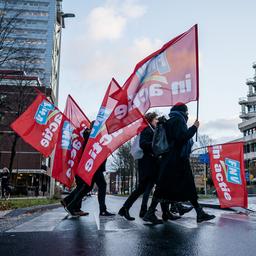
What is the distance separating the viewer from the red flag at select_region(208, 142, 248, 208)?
10.0 meters

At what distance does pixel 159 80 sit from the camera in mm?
7207

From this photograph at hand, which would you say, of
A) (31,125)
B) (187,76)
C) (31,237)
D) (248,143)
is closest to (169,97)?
(187,76)

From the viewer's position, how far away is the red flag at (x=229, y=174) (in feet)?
33.0

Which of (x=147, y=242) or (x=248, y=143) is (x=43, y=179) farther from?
(x=147, y=242)

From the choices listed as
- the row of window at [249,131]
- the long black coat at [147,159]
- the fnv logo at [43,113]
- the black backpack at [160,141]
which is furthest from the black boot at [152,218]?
the row of window at [249,131]

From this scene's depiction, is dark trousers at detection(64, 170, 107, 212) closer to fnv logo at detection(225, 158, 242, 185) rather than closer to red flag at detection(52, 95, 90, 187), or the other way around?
red flag at detection(52, 95, 90, 187)

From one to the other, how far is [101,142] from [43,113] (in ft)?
11.7

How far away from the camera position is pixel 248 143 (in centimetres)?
7969

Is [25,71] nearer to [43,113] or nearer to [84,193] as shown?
[43,113]

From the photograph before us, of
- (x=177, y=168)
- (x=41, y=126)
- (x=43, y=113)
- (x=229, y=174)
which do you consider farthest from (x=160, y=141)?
(x=43, y=113)

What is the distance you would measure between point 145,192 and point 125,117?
5.18 feet

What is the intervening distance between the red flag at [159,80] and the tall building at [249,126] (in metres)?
54.3

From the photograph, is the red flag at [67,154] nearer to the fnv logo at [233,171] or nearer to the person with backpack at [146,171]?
the person with backpack at [146,171]

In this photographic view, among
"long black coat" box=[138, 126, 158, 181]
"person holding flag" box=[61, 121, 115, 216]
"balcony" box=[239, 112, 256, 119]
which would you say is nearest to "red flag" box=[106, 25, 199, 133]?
"long black coat" box=[138, 126, 158, 181]
